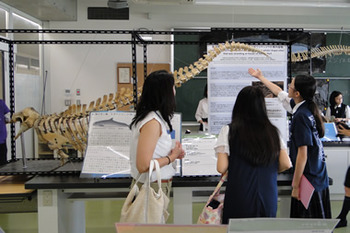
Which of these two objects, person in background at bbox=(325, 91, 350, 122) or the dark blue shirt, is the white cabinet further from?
the dark blue shirt

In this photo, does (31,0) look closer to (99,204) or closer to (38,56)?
(38,56)

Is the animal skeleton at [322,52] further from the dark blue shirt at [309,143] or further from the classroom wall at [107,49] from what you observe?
the dark blue shirt at [309,143]

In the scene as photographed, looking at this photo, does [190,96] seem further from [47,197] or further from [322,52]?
[47,197]

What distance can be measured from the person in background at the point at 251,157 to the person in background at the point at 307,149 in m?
0.47

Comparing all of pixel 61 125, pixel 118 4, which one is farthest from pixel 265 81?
pixel 118 4

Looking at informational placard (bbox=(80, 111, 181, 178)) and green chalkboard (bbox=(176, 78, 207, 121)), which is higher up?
green chalkboard (bbox=(176, 78, 207, 121))

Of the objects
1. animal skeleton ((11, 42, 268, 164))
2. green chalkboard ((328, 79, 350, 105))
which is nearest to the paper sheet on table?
animal skeleton ((11, 42, 268, 164))

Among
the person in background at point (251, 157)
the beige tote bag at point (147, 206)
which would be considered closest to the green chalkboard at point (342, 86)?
the person in background at point (251, 157)

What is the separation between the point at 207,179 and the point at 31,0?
12.5ft

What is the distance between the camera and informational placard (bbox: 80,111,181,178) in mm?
2104

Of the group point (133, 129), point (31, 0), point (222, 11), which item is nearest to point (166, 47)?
point (222, 11)

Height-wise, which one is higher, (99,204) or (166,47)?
(166,47)

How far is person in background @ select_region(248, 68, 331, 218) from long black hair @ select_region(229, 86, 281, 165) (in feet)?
1.69

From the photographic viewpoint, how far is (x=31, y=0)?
4.39m
